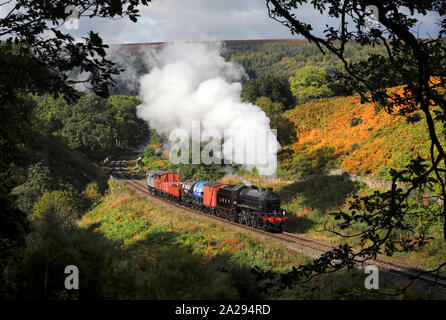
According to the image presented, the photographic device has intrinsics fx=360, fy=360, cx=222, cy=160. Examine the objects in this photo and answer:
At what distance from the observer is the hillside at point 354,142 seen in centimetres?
2895

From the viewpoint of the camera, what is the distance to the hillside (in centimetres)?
2895

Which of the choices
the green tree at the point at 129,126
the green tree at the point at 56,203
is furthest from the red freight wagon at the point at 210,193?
the green tree at the point at 129,126

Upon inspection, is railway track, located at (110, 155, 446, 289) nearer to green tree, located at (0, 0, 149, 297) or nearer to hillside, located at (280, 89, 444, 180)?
green tree, located at (0, 0, 149, 297)

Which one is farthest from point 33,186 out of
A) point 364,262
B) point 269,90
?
point 269,90

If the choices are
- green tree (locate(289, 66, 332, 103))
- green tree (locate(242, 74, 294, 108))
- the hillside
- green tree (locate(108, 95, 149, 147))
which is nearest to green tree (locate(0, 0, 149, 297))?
the hillside

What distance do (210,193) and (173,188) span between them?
27.9ft

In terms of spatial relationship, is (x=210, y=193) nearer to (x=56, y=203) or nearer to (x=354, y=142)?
(x=56, y=203)

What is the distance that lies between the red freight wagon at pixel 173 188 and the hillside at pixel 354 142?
10.7 m

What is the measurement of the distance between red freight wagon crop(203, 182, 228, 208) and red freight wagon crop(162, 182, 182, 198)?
6.06 metres

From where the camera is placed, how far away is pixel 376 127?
122ft

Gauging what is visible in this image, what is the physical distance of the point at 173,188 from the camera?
3609 centimetres

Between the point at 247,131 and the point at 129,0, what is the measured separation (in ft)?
77.5

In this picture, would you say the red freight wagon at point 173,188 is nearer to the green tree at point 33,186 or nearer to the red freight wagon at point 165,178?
the red freight wagon at point 165,178

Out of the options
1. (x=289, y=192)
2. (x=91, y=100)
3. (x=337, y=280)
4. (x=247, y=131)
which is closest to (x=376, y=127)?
(x=289, y=192)
